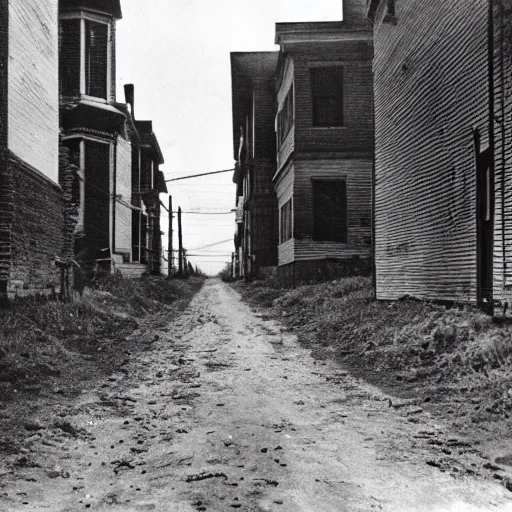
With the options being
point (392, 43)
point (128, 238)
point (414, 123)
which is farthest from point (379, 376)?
point (128, 238)

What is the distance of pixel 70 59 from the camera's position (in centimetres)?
1917

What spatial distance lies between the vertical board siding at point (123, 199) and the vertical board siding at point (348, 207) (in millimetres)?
6803

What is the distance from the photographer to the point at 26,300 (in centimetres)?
1007

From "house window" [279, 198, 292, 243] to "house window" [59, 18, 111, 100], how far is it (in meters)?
7.50

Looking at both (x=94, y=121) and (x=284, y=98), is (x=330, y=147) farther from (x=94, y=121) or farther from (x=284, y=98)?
(x=94, y=121)

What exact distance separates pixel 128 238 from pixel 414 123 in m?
→ 14.8

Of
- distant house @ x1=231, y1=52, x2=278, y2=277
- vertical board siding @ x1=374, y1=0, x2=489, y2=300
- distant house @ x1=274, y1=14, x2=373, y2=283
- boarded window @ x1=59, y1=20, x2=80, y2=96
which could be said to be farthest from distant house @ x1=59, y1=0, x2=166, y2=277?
vertical board siding @ x1=374, y1=0, x2=489, y2=300

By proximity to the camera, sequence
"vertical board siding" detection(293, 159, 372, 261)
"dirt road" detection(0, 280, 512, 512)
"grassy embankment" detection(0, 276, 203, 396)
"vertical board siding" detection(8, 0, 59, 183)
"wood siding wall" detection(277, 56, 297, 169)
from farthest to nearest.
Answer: "wood siding wall" detection(277, 56, 297, 169) → "vertical board siding" detection(293, 159, 372, 261) → "vertical board siding" detection(8, 0, 59, 183) → "grassy embankment" detection(0, 276, 203, 396) → "dirt road" detection(0, 280, 512, 512)

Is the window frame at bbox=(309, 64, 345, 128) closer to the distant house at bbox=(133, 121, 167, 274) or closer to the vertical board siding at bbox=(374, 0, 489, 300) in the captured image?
the vertical board siding at bbox=(374, 0, 489, 300)

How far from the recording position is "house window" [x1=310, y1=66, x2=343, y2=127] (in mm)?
19266

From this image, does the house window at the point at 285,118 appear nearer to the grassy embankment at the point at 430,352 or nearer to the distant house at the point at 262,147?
the distant house at the point at 262,147

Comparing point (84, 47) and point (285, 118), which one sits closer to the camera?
point (84, 47)

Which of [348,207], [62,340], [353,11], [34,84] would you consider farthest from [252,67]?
[62,340]

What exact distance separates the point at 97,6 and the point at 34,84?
9708 millimetres
